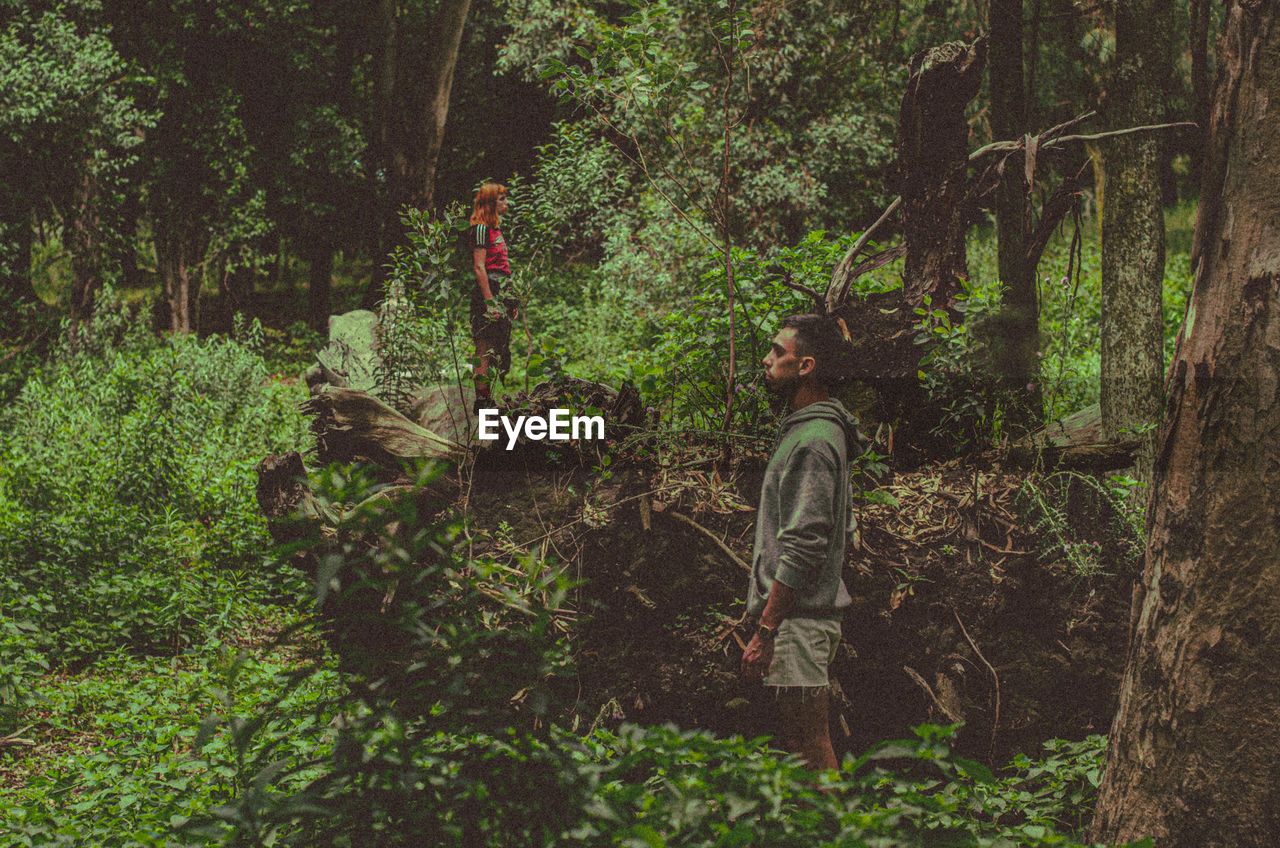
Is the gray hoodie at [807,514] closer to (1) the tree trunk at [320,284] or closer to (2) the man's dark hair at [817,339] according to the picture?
(2) the man's dark hair at [817,339]

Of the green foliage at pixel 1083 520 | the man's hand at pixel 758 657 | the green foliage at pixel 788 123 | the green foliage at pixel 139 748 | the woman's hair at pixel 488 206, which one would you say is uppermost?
the green foliage at pixel 788 123

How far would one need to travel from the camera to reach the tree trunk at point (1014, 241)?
17.7 feet

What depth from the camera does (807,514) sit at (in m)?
3.73

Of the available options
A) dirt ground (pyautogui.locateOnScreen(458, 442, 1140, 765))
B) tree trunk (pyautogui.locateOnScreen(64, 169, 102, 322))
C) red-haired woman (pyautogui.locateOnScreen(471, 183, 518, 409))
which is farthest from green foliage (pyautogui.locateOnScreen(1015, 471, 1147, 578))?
tree trunk (pyautogui.locateOnScreen(64, 169, 102, 322))

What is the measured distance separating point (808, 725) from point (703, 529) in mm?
1474

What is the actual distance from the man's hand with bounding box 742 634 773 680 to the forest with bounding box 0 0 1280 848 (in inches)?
16.5

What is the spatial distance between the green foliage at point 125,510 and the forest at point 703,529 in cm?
4

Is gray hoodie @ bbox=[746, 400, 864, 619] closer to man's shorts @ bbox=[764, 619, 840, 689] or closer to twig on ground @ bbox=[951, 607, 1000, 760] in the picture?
man's shorts @ bbox=[764, 619, 840, 689]

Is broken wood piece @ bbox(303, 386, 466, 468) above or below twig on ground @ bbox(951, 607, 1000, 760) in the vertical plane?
above

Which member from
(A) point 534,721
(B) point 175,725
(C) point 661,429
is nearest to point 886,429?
(C) point 661,429

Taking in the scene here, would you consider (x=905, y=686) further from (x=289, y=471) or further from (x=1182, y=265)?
(x=1182, y=265)

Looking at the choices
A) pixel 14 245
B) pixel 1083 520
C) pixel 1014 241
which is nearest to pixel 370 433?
pixel 1083 520

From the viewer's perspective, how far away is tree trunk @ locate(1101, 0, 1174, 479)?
6.40 metres

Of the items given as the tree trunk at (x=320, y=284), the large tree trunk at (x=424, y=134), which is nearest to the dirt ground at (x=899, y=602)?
the large tree trunk at (x=424, y=134)
